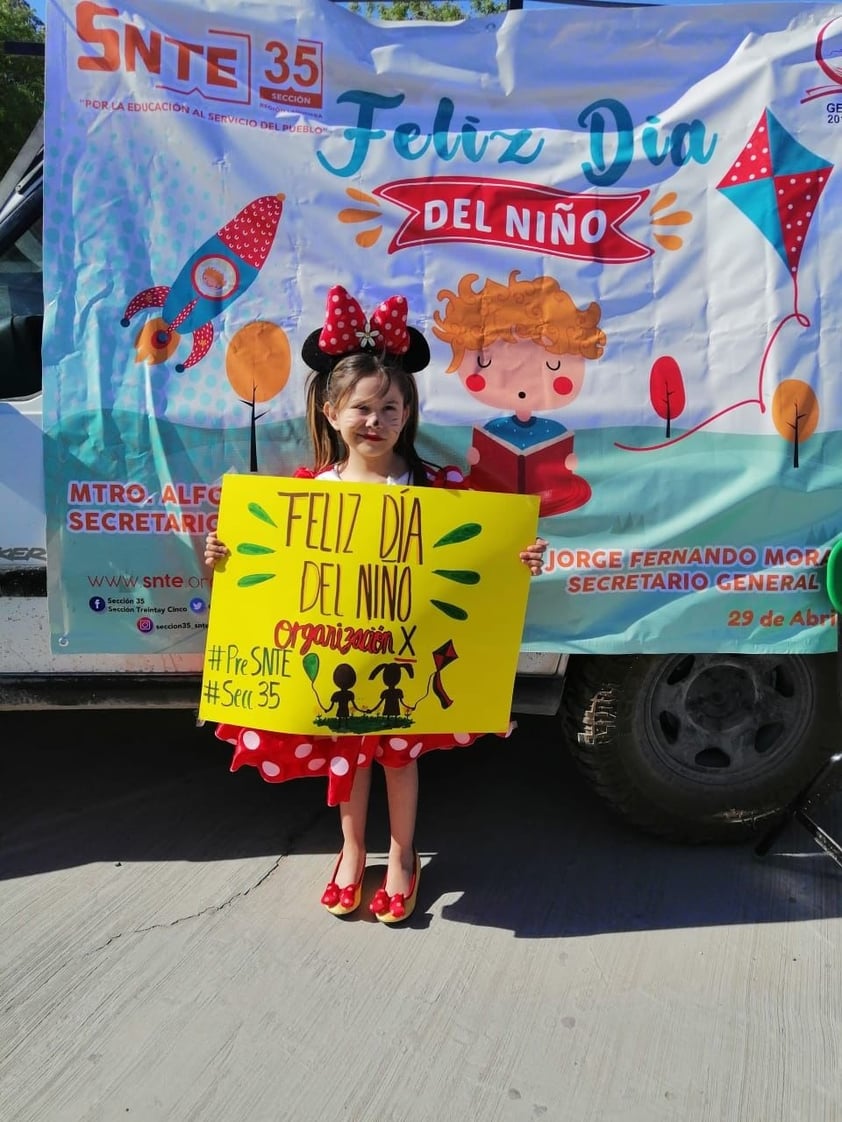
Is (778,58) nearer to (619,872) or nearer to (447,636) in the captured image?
(447,636)

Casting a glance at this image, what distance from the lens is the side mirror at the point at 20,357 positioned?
2.59 m

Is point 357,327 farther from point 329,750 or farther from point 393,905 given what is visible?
point 393,905

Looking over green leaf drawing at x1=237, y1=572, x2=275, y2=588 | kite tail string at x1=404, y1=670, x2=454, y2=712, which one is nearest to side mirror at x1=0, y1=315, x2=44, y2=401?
green leaf drawing at x1=237, y1=572, x2=275, y2=588

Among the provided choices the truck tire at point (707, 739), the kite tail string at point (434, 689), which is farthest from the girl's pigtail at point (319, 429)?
the truck tire at point (707, 739)

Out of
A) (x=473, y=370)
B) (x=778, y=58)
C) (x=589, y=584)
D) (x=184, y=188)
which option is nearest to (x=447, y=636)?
(x=589, y=584)

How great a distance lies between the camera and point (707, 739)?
2896 millimetres

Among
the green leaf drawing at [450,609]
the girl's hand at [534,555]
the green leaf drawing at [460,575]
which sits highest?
the girl's hand at [534,555]

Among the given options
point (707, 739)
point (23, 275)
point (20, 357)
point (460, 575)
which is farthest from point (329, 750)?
point (23, 275)

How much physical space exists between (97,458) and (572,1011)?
1.94 meters

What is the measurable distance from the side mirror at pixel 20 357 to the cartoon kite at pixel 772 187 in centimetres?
207

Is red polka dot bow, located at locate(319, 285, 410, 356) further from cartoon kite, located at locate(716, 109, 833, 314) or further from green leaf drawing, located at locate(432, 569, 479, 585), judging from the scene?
cartoon kite, located at locate(716, 109, 833, 314)

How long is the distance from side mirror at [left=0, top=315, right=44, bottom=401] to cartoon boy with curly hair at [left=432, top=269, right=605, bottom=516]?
3.89ft

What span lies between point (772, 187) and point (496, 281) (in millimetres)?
854

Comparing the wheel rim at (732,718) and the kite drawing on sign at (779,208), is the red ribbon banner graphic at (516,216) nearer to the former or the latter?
the kite drawing on sign at (779,208)
